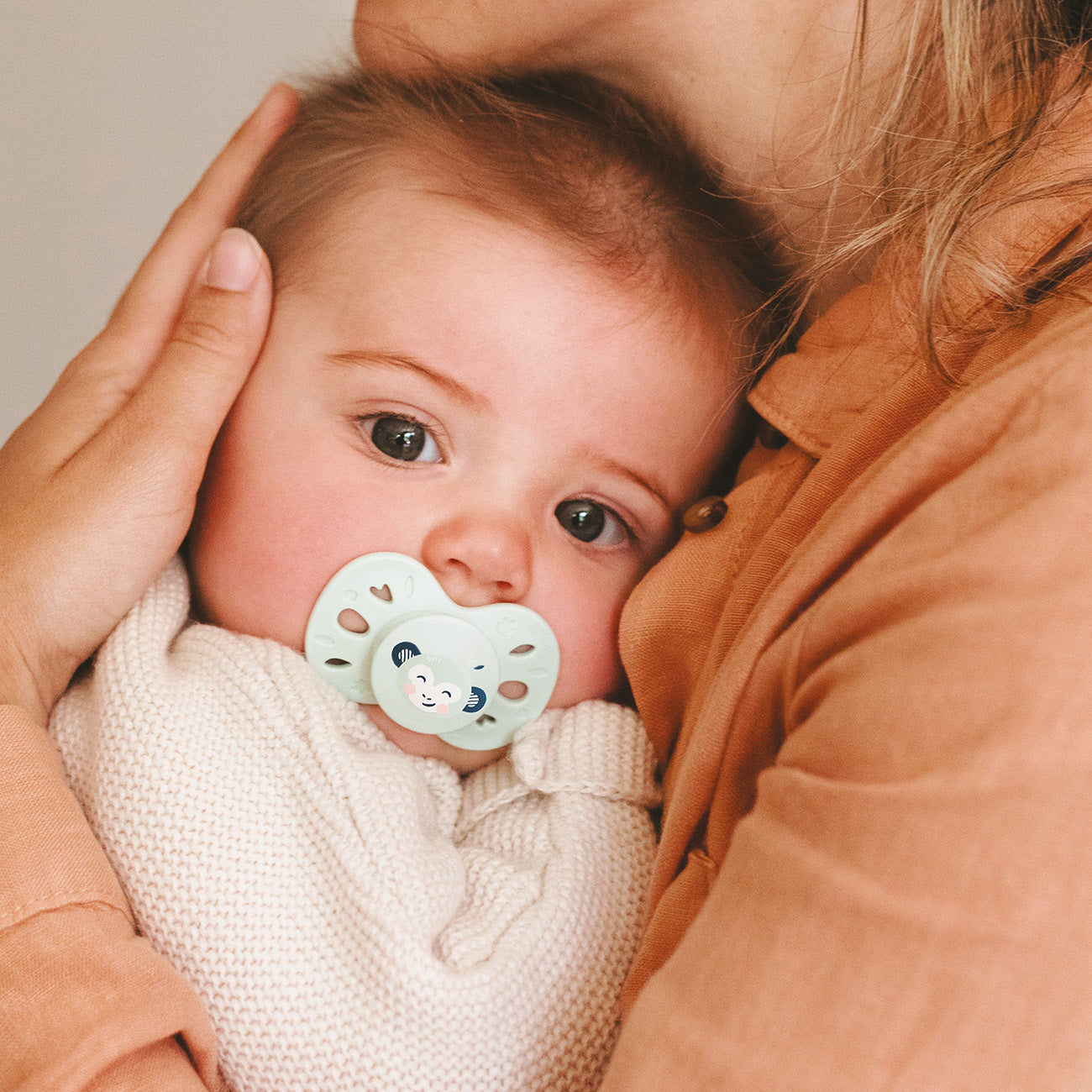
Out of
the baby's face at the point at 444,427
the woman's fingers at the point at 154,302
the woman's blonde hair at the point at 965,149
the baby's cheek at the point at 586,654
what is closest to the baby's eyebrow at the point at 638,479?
the baby's face at the point at 444,427

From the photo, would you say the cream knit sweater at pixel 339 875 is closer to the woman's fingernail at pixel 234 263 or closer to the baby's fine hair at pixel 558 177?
the woman's fingernail at pixel 234 263

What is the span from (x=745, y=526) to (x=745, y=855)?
0.32 m

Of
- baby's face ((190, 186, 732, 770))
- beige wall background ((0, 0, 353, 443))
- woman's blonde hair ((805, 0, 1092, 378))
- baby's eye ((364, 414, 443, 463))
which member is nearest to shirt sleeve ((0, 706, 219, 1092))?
baby's face ((190, 186, 732, 770))

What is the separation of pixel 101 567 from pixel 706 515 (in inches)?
18.6

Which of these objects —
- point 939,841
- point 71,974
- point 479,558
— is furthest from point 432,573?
point 939,841

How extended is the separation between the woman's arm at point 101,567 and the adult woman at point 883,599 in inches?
0.6

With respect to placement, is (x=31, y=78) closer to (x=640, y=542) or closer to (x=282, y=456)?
(x=282, y=456)

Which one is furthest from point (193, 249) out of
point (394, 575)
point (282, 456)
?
point (394, 575)

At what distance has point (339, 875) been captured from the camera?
27.6 inches

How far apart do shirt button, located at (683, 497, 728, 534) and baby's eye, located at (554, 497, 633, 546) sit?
12 cm

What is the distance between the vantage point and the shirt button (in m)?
0.78

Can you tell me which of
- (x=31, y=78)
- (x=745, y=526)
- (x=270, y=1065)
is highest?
(x=31, y=78)

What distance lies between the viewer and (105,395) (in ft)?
2.98

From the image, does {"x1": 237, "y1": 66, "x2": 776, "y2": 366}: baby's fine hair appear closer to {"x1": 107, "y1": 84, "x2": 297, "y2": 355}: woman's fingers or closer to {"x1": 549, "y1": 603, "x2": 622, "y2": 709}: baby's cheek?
{"x1": 107, "y1": 84, "x2": 297, "y2": 355}: woman's fingers
